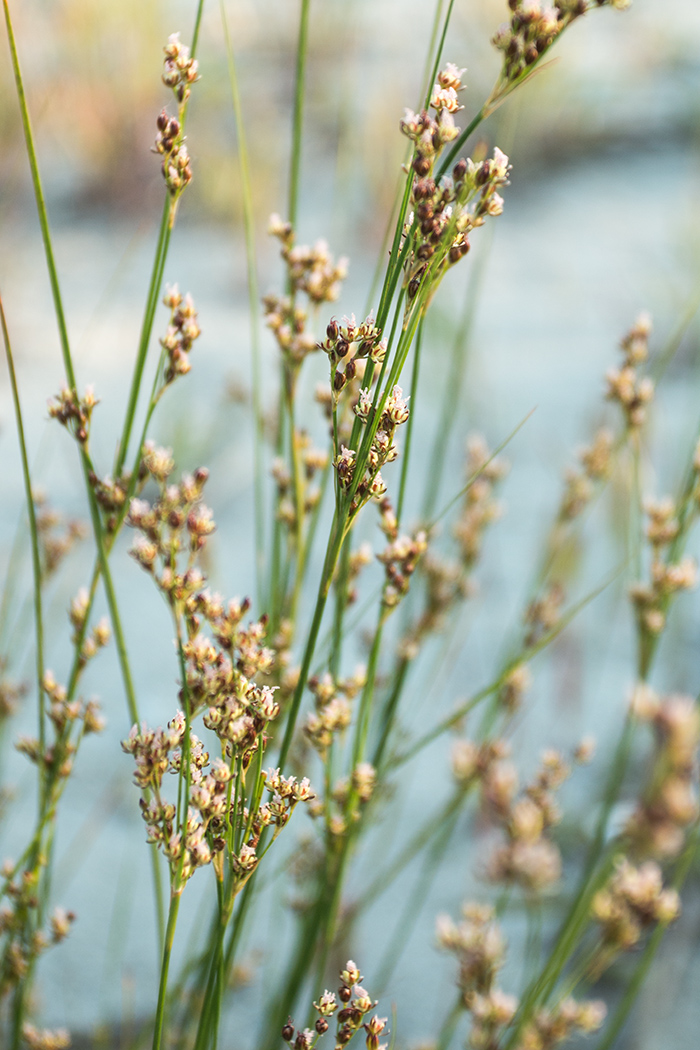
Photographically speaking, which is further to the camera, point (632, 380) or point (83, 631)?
point (632, 380)

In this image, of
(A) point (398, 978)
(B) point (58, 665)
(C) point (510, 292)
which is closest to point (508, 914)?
(A) point (398, 978)

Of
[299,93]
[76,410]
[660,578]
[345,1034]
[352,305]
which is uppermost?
[352,305]

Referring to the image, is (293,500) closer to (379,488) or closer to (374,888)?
(379,488)

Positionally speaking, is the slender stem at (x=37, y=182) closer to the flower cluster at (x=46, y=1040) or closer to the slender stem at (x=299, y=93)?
the slender stem at (x=299, y=93)

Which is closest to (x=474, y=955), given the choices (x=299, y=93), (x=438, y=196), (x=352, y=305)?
(x=438, y=196)

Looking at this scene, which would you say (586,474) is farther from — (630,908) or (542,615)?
(630,908)
